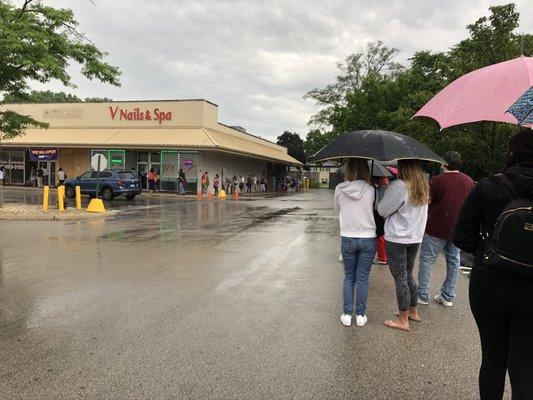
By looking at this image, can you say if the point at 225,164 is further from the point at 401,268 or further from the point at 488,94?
the point at 488,94

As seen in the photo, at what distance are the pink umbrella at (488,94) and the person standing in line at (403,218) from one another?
0.96 metres

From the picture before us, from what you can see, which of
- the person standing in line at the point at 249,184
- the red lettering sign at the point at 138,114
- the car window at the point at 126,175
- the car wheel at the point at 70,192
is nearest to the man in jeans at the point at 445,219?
the car window at the point at 126,175

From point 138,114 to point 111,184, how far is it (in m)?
10.5

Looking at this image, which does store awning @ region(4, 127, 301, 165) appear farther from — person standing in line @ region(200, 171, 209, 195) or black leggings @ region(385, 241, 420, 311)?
black leggings @ region(385, 241, 420, 311)

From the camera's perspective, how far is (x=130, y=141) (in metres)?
31.2

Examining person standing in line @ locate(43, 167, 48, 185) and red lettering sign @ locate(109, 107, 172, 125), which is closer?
red lettering sign @ locate(109, 107, 172, 125)

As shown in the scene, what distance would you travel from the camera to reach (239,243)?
34.4 feet

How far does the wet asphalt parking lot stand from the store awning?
21.8m

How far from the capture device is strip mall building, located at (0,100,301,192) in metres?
31.4

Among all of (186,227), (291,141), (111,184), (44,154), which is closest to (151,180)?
(111,184)

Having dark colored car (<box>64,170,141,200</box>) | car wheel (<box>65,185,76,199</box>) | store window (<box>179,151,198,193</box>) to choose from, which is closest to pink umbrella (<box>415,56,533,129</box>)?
dark colored car (<box>64,170,141,200</box>)

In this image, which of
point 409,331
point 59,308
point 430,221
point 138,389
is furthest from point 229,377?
point 430,221

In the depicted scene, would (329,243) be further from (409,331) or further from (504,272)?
(504,272)

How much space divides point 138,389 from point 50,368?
34.9 inches
